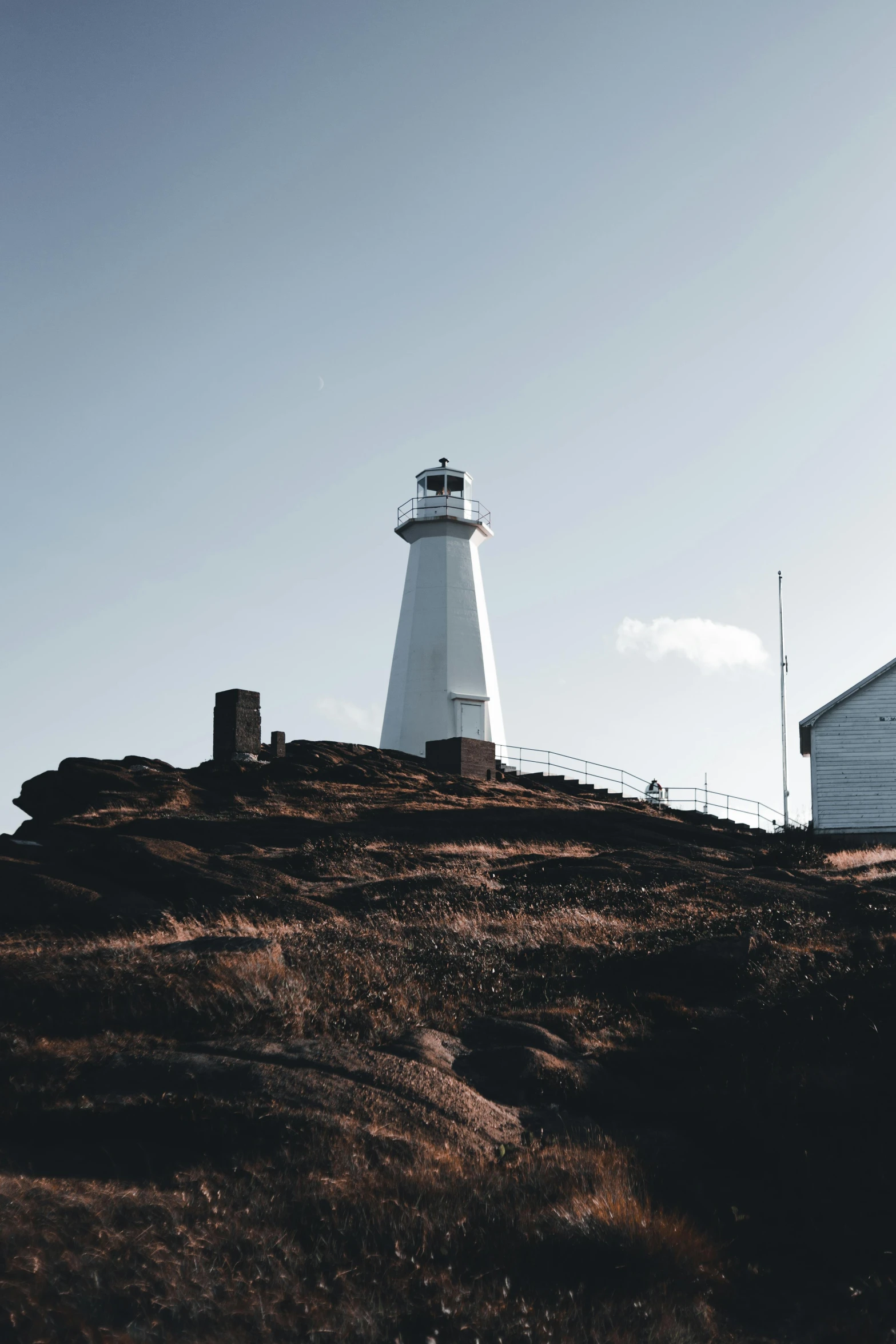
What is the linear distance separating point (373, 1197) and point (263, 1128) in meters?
1.24

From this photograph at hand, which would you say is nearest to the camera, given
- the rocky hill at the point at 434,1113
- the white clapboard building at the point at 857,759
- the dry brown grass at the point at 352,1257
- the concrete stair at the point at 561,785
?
the dry brown grass at the point at 352,1257

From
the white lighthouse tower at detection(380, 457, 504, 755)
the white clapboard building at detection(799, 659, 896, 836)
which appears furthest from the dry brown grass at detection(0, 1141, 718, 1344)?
the white lighthouse tower at detection(380, 457, 504, 755)

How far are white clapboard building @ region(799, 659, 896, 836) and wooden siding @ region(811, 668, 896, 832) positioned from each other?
0.02 meters

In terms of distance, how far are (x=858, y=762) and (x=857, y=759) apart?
9 centimetres

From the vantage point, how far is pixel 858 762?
32062 mm

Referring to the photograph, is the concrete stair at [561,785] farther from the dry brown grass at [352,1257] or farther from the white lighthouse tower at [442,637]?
the dry brown grass at [352,1257]

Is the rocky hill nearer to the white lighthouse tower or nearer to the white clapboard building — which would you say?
the white clapboard building

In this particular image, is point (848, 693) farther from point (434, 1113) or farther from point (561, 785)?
point (434, 1113)

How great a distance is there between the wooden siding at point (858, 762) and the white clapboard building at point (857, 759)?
0.7 inches

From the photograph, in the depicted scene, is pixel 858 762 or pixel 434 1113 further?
pixel 858 762

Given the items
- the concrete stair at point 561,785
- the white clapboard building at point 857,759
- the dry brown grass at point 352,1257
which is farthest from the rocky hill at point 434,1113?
the concrete stair at point 561,785

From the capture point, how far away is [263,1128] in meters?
7.68

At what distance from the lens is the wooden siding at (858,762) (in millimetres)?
31766

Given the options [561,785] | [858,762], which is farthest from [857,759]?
[561,785]
